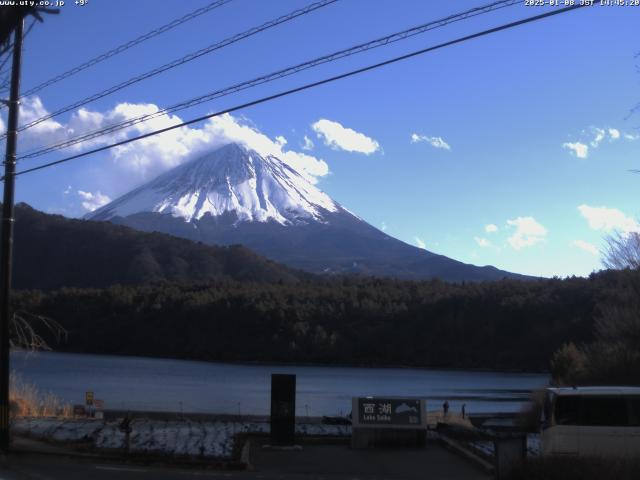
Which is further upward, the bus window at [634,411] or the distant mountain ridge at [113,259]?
the distant mountain ridge at [113,259]

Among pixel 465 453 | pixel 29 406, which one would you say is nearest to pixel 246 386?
pixel 29 406

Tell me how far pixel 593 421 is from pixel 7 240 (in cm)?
1146

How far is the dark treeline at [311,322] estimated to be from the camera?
110750 mm

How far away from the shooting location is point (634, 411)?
14.0 metres

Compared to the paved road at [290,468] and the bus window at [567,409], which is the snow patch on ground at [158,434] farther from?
the bus window at [567,409]

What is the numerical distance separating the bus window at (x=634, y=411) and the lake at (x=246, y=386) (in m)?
32.4

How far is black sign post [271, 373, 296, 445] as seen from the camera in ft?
59.5

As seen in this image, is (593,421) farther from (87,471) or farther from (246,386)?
(246,386)

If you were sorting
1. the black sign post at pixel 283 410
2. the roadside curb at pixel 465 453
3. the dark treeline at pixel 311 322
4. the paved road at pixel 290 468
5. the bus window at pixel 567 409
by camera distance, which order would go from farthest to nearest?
1. the dark treeline at pixel 311 322
2. the black sign post at pixel 283 410
3. the roadside curb at pixel 465 453
4. the paved road at pixel 290 468
5. the bus window at pixel 567 409

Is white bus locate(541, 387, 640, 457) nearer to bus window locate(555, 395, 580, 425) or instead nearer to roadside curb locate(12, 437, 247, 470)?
bus window locate(555, 395, 580, 425)

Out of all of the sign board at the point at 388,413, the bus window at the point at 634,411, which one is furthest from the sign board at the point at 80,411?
the bus window at the point at 634,411

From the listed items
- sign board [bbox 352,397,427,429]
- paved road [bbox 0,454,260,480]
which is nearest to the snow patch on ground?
paved road [bbox 0,454,260,480]

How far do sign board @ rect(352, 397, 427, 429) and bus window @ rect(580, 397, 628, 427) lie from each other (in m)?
5.57

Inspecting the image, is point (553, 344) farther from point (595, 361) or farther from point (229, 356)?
point (595, 361)
